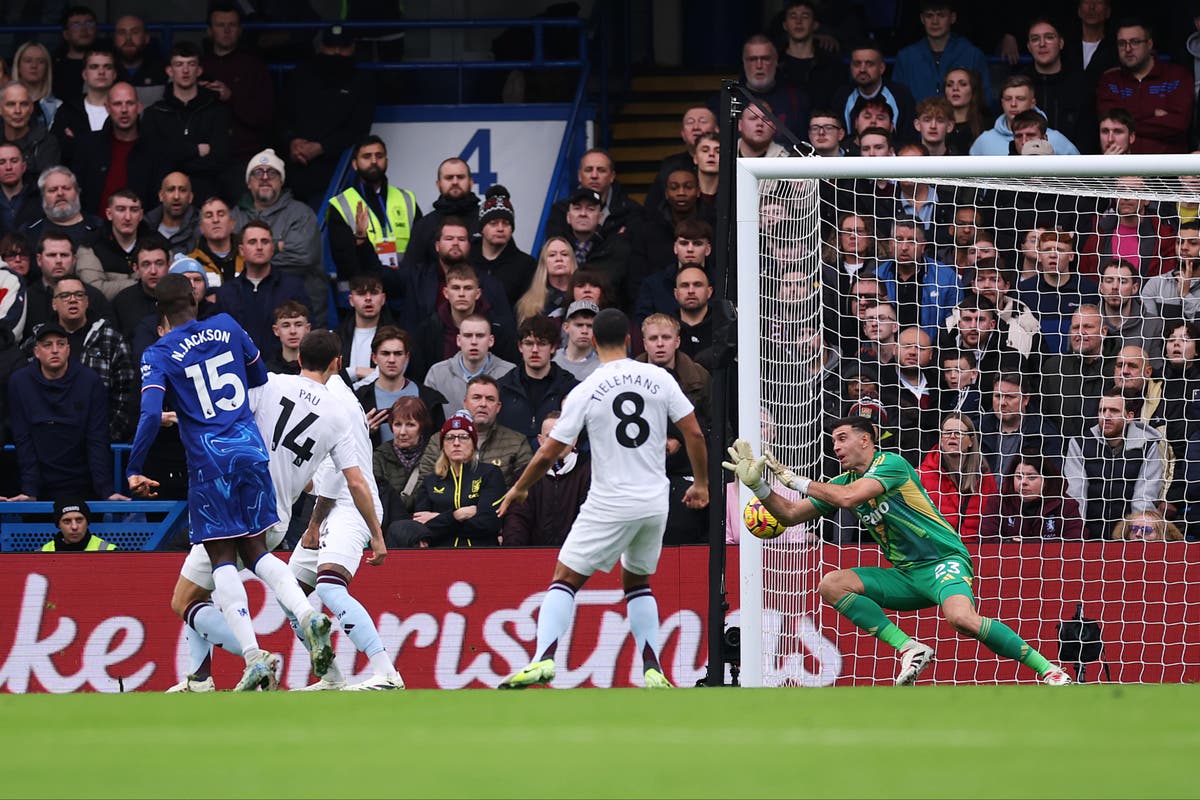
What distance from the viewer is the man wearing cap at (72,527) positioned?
35.6 feet

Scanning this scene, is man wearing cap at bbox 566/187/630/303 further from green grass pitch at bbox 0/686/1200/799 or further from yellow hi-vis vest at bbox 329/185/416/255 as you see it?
green grass pitch at bbox 0/686/1200/799

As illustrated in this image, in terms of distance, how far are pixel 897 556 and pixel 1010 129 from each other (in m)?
4.03

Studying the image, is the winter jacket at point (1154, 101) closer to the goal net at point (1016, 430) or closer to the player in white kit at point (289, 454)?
the goal net at point (1016, 430)

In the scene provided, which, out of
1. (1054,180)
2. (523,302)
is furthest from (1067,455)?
(523,302)

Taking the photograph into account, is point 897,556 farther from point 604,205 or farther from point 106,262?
point 106,262

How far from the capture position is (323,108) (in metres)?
13.4

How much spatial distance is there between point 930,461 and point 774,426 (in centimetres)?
138

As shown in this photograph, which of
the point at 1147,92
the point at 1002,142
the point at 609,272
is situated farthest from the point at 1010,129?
the point at 609,272

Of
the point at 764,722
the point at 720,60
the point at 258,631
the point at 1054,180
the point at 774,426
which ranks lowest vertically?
the point at 258,631

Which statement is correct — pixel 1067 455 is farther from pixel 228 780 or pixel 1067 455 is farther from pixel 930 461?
pixel 228 780

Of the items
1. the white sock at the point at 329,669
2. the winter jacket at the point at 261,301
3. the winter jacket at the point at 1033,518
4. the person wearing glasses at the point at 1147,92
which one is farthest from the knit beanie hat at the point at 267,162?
the person wearing glasses at the point at 1147,92

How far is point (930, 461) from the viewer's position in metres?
10.4

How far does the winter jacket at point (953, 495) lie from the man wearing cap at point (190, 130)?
589cm

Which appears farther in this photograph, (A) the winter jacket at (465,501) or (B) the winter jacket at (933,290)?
(B) the winter jacket at (933,290)
